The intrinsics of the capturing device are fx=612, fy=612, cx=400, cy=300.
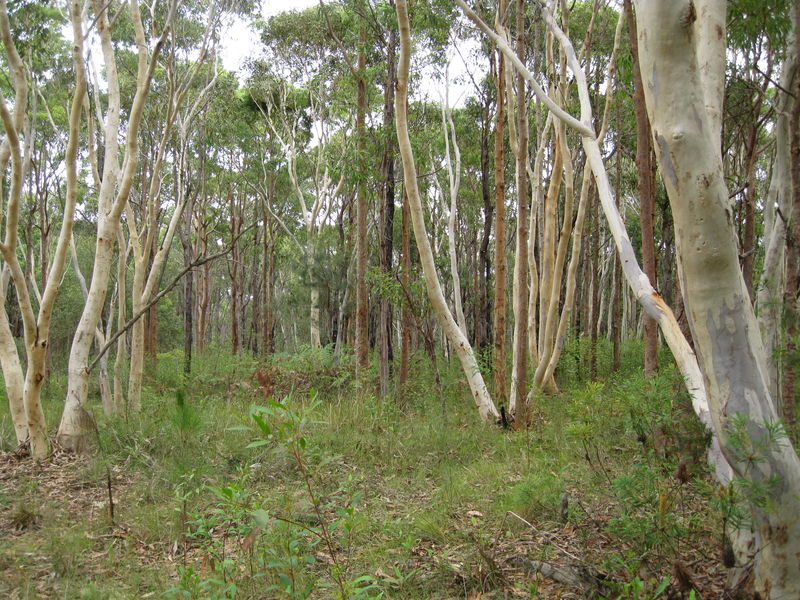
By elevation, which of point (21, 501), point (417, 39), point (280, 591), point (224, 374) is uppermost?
point (417, 39)

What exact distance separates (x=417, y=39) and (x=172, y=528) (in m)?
13.6

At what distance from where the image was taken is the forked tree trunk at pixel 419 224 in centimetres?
688

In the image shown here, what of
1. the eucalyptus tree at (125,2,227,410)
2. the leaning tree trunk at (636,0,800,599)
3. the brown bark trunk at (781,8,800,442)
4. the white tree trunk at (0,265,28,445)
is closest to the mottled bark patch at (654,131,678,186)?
the leaning tree trunk at (636,0,800,599)

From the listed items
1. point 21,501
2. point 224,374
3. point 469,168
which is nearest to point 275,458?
point 21,501

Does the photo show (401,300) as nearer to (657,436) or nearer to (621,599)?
(657,436)

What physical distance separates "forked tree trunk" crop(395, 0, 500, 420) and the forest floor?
60 centimetres

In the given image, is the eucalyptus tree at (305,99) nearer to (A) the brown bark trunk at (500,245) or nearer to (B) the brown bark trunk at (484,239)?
(B) the brown bark trunk at (484,239)

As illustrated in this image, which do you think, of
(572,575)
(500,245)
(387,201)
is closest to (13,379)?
(572,575)

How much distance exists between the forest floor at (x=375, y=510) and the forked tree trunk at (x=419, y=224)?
597 mm

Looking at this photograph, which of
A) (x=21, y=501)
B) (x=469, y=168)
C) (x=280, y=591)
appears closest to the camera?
(x=280, y=591)

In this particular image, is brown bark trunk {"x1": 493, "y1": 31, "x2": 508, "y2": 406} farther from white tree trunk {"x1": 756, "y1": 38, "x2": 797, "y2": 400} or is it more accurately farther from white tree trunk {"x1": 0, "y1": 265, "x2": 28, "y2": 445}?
white tree trunk {"x1": 0, "y1": 265, "x2": 28, "y2": 445}

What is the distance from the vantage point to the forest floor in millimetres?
3297

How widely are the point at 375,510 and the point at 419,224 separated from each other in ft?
11.6

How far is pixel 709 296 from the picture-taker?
8.57 ft
